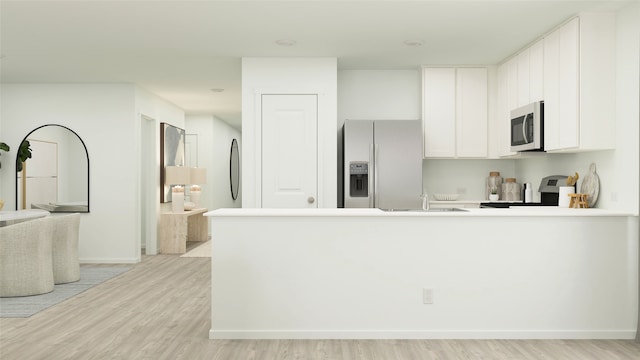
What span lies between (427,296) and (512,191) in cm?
256

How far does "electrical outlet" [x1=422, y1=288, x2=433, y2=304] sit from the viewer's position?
3.51 meters

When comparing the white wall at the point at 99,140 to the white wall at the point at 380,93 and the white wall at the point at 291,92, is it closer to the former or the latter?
the white wall at the point at 291,92

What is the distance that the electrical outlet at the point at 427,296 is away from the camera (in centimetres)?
351

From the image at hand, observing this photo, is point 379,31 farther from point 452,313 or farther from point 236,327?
point 236,327

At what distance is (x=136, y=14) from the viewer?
3885 millimetres

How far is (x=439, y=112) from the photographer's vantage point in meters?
5.55

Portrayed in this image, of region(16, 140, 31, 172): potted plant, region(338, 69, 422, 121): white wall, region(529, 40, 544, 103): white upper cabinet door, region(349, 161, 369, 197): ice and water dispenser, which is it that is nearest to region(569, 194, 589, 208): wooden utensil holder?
region(529, 40, 544, 103): white upper cabinet door

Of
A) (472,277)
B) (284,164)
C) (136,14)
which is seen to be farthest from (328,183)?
(136,14)

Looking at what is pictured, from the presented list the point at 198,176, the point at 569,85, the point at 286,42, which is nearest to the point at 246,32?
the point at 286,42

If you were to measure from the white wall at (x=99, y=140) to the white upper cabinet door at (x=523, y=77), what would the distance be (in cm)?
483

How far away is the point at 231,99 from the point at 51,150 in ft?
8.72

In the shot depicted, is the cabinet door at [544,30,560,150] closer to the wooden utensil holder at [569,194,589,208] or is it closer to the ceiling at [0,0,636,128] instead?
the ceiling at [0,0,636,128]

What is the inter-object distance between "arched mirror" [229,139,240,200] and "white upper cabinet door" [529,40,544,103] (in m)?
8.02

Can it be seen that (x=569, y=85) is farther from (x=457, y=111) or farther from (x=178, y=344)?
(x=178, y=344)
